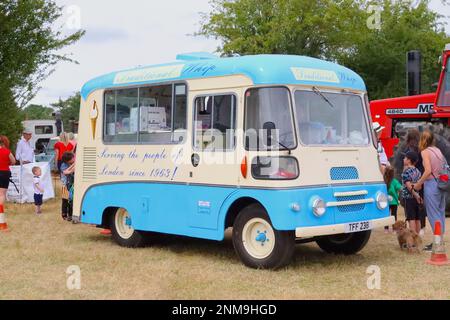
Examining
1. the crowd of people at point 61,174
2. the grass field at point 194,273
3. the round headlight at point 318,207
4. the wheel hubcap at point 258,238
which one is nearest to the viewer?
the grass field at point 194,273

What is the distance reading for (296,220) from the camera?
7480 mm

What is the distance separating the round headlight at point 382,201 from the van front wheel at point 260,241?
1354 mm

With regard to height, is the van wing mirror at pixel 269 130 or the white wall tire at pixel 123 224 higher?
the van wing mirror at pixel 269 130

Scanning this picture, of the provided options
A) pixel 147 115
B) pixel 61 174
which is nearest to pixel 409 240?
pixel 147 115

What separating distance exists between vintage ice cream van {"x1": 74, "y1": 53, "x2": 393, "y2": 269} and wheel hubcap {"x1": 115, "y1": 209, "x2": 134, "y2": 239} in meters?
0.04

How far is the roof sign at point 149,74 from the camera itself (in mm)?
9031

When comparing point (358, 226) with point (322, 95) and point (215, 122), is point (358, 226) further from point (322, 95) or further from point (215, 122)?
point (215, 122)

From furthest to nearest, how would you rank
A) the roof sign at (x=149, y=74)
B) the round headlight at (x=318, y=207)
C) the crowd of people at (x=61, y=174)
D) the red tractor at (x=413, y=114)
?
the red tractor at (x=413, y=114), the crowd of people at (x=61, y=174), the roof sign at (x=149, y=74), the round headlight at (x=318, y=207)

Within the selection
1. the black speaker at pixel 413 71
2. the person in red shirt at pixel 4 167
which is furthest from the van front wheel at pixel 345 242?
the black speaker at pixel 413 71

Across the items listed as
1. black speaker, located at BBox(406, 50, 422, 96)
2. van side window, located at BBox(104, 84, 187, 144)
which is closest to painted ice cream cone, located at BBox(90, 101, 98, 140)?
van side window, located at BBox(104, 84, 187, 144)

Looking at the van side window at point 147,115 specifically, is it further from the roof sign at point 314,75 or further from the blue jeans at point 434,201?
the blue jeans at point 434,201

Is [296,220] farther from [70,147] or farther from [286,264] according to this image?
[70,147]

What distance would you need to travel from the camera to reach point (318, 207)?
759 centimetres

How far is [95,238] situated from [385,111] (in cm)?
780
